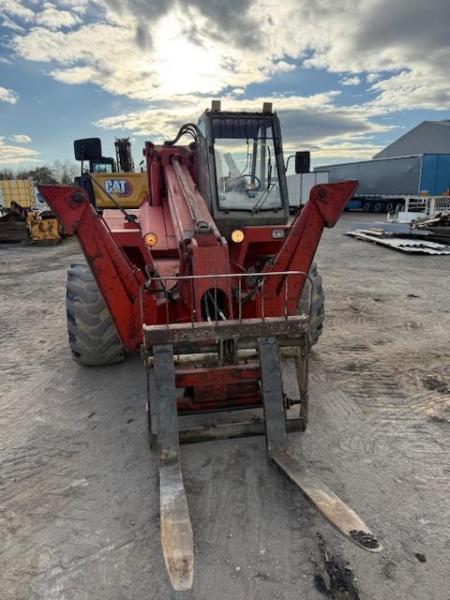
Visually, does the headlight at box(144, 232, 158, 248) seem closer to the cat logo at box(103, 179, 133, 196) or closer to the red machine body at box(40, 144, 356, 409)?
the red machine body at box(40, 144, 356, 409)

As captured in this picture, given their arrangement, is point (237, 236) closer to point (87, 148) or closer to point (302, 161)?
point (302, 161)

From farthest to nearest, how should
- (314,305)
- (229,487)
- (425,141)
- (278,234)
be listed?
(425,141), (314,305), (278,234), (229,487)

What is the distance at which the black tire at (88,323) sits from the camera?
4762mm

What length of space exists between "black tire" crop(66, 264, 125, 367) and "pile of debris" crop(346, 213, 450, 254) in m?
11.4

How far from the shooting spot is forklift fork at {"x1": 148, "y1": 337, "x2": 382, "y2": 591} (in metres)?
2.22

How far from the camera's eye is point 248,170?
4.82m

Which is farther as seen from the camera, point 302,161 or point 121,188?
point 121,188

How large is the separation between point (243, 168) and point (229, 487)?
10.4 ft

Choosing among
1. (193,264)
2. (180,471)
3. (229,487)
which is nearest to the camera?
(180,471)

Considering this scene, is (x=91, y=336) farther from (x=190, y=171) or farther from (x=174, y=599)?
(x=174, y=599)

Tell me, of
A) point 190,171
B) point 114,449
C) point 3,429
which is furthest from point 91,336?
point 190,171

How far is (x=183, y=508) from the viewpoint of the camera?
8.49 ft

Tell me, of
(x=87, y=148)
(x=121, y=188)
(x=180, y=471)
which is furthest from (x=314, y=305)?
(x=121, y=188)

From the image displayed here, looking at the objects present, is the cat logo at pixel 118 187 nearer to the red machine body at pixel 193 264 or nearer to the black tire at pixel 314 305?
the red machine body at pixel 193 264
